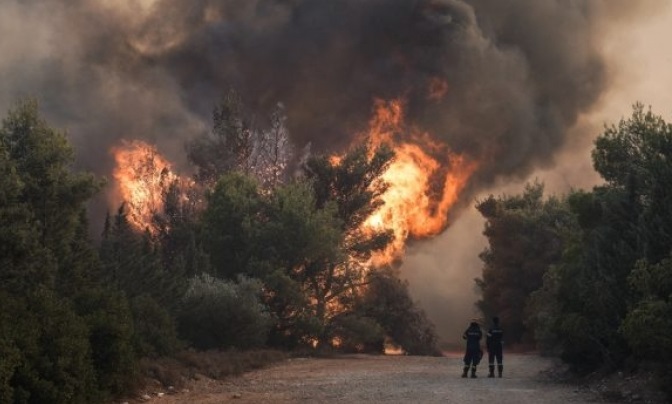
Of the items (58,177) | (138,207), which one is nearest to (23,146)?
(58,177)

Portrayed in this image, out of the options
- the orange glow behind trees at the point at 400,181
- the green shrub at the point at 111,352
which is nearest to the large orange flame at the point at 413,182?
the orange glow behind trees at the point at 400,181

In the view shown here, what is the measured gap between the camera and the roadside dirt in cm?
1859

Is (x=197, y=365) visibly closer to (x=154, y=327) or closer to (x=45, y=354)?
(x=154, y=327)

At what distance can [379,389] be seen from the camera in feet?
69.7

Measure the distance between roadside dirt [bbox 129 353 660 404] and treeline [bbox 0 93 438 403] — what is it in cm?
250

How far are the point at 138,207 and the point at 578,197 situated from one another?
43.4 meters

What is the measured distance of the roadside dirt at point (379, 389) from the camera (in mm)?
18594

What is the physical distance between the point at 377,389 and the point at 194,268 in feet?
74.7

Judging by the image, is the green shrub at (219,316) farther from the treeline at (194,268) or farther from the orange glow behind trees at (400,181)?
the orange glow behind trees at (400,181)

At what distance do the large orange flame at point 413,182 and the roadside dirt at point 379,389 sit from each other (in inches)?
1143

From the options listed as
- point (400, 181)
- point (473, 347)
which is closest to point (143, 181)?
point (400, 181)

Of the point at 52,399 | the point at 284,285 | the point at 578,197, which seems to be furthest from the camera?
the point at 284,285

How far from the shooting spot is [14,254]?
23547mm

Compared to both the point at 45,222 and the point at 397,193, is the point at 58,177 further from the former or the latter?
the point at 397,193
